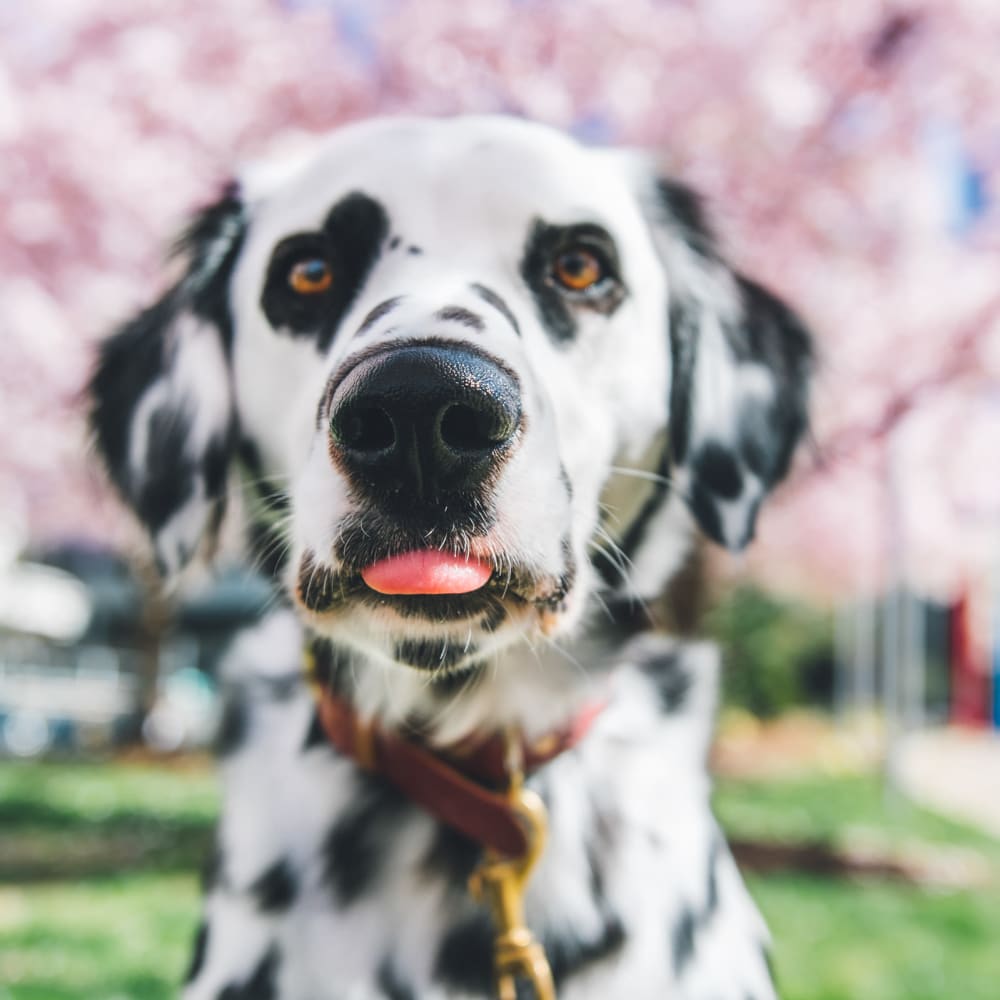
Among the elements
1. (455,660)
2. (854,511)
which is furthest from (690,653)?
(854,511)

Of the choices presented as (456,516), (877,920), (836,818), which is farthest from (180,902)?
(836,818)

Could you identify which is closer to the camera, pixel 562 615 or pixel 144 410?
pixel 562 615

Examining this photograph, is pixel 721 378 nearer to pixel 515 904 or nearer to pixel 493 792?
pixel 493 792

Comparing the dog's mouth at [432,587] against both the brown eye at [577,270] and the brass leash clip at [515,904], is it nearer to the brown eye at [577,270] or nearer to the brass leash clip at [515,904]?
the brass leash clip at [515,904]

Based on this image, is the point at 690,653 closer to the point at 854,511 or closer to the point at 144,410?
the point at 144,410

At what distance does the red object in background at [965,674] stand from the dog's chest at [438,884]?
69.0ft

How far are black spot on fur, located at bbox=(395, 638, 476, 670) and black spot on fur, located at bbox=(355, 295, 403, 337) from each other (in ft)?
1.36

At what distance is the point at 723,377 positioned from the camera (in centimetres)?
197

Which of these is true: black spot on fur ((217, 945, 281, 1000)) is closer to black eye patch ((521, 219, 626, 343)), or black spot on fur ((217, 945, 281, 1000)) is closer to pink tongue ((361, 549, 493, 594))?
pink tongue ((361, 549, 493, 594))

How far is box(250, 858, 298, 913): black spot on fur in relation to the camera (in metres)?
1.57

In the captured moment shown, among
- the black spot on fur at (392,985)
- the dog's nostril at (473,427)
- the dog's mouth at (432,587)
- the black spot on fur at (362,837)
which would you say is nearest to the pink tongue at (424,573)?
the dog's mouth at (432,587)

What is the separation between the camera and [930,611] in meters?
25.7

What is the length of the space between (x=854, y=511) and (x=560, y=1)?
7.02 m

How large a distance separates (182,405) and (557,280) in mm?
719
